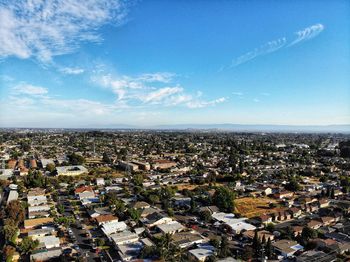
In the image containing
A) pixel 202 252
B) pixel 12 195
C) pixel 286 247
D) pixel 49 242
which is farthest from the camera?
pixel 12 195

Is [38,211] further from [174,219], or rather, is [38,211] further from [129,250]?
[174,219]

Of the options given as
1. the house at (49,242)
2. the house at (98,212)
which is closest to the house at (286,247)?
the house at (98,212)

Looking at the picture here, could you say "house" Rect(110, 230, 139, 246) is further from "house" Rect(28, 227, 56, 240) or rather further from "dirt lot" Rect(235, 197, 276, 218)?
"dirt lot" Rect(235, 197, 276, 218)

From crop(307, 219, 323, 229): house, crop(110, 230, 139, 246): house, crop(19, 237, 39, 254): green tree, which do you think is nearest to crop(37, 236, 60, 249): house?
crop(19, 237, 39, 254): green tree

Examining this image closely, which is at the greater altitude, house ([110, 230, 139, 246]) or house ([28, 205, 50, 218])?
house ([28, 205, 50, 218])

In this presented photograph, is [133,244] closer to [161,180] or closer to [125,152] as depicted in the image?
[161,180]

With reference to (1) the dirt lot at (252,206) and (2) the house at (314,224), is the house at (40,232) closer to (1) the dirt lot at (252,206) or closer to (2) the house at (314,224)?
(1) the dirt lot at (252,206)

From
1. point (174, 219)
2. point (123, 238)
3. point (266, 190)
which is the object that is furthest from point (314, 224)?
point (123, 238)
